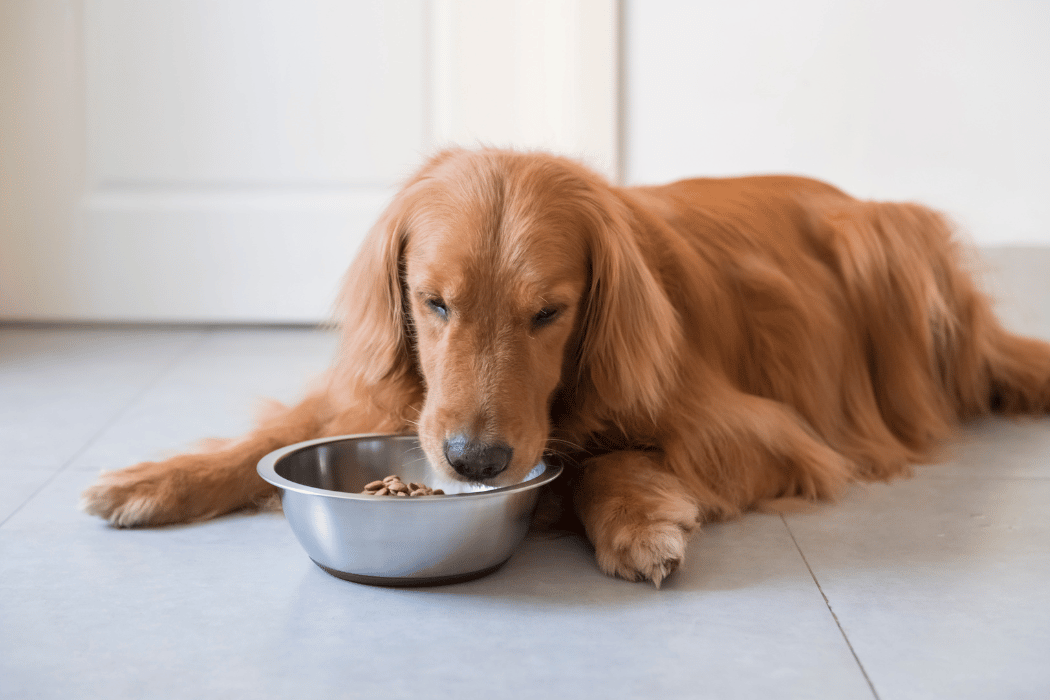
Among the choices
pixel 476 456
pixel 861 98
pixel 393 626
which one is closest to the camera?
pixel 393 626

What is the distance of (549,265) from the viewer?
1.54 m

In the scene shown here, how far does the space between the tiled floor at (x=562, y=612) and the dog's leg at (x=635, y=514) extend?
0.04m

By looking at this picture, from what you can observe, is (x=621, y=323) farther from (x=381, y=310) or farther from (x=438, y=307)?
(x=381, y=310)

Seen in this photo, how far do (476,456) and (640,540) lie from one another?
0.27 meters

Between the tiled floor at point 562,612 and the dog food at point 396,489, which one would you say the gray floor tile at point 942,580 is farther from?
the dog food at point 396,489

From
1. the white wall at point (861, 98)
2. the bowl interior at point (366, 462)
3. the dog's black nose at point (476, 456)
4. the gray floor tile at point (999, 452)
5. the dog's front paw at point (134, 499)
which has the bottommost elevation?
the gray floor tile at point (999, 452)

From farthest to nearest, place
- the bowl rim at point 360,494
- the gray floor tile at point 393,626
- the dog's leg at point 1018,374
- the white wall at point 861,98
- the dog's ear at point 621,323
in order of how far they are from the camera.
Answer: the white wall at point 861,98 < the dog's leg at point 1018,374 < the dog's ear at point 621,323 < the bowl rim at point 360,494 < the gray floor tile at point 393,626

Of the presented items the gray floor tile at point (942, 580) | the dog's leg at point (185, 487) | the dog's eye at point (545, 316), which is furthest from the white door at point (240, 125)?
the gray floor tile at point (942, 580)

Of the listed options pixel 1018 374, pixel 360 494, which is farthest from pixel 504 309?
pixel 1018 374

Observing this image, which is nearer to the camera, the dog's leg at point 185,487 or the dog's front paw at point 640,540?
the dog's front paw at point 640,540

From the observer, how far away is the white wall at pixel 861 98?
11.5 feet

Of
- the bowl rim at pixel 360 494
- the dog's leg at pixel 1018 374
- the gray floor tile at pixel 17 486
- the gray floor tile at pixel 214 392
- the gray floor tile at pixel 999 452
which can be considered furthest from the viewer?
the dog's leg at pixel 1018 374

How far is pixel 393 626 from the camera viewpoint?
1.29m

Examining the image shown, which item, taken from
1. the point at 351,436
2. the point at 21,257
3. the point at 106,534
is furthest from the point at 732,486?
the point at 21,257
